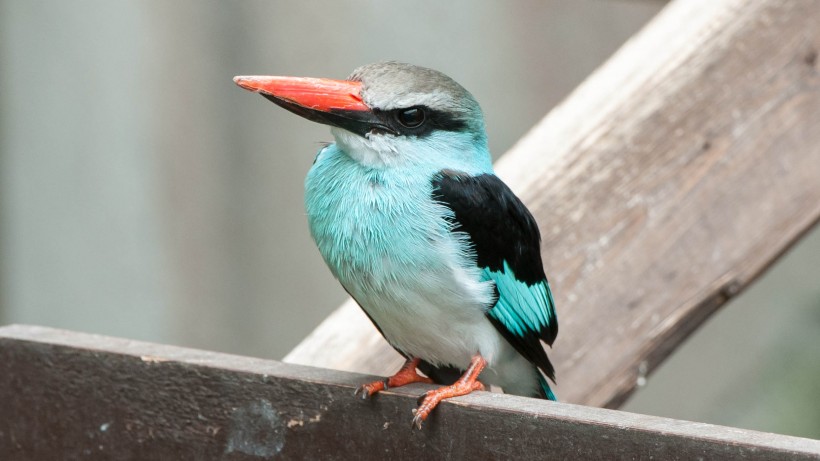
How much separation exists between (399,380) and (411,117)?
0.41m

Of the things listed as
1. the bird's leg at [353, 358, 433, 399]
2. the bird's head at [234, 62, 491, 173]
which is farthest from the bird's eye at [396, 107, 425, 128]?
the bird's leg at [353, 358, 433, 399]

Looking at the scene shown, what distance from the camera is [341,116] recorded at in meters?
1.73

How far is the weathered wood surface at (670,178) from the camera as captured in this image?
1.83 meters

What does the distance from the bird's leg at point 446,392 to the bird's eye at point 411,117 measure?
0.40 meters

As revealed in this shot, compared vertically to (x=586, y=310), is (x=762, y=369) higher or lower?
lower

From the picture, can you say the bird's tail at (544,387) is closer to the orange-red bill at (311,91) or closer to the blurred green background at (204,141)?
the orange-red bill at (311,91)

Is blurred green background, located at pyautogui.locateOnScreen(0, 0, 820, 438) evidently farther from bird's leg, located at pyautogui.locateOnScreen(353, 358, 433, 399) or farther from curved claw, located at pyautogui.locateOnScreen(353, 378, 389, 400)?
curved claw, located at pyautogui.locateOnScreen(353, 378, 389, 400)

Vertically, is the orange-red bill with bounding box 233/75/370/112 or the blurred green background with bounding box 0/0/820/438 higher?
the orange-red bill with bounding box 233/75/370/112

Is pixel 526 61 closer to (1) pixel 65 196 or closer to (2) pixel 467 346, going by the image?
(1) pixel 65 196

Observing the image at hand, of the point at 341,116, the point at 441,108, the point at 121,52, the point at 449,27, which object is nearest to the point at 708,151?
the point at 441,108

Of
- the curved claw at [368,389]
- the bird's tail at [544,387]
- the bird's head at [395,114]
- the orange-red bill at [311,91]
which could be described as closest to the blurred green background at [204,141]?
the bird's tail at [544,387]

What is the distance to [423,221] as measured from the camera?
5.95 feet

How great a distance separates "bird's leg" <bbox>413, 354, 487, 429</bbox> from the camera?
1601 mm

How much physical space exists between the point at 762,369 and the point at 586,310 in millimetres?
2843
